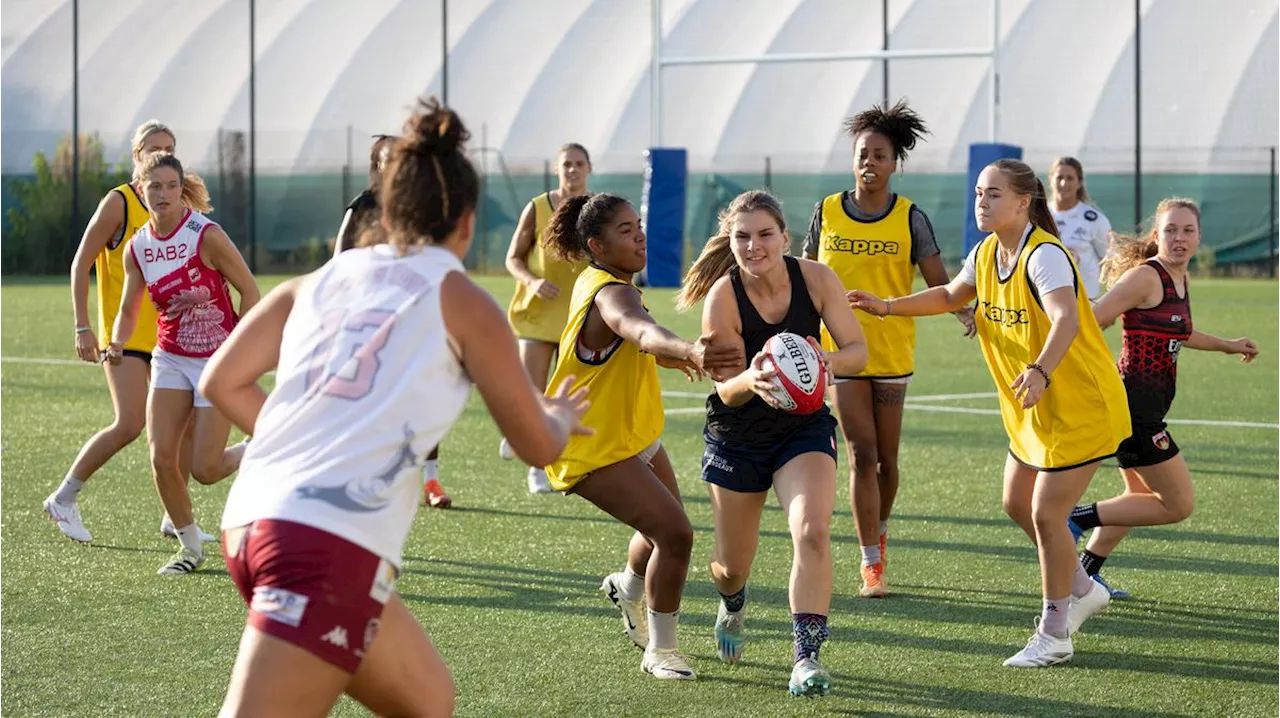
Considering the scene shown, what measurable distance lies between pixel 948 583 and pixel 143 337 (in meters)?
3.77

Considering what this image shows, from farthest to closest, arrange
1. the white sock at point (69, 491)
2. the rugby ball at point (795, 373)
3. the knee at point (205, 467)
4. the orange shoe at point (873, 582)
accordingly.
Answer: the white sock at point (69, 491), the knee at point (205, 467), the orange shoe at point (873, 582), the rugby ball at point (795, 373)

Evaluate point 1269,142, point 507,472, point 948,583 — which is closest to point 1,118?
point 1269,142

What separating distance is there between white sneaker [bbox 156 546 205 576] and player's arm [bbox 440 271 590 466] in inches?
157

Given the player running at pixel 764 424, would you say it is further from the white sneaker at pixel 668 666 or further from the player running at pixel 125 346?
the player running at pixel 125 346

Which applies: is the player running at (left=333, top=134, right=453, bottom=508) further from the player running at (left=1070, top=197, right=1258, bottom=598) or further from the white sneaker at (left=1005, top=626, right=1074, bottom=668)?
the player running at (left=1070, top=197, right=1258, bottom=598)

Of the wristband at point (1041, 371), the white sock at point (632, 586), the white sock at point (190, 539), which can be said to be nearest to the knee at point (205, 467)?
the white sock at point (190, 539)

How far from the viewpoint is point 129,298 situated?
23.4 feet

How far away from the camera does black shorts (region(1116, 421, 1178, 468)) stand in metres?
6.38

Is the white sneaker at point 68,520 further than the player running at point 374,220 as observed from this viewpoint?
Yes

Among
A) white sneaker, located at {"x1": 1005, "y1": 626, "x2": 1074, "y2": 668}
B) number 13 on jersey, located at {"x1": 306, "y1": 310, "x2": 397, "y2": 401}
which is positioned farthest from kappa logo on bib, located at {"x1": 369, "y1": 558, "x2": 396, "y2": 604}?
white sneaker, located at {"x1": 1005, "y1": 626, "x2": 1074, "y2": 668}

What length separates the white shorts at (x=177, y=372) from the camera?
6949 mm

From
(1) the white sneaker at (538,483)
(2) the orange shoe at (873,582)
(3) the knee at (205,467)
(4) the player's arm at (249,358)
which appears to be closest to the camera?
(4) the player's arm at (249,358)

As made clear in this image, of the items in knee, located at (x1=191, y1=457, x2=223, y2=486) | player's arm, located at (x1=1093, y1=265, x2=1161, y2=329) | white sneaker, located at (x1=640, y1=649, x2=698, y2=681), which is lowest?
white sneaker, located at (x1=640, y1=649, x2=698, y2=681)

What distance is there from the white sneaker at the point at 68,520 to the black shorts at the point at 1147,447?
4.63m
